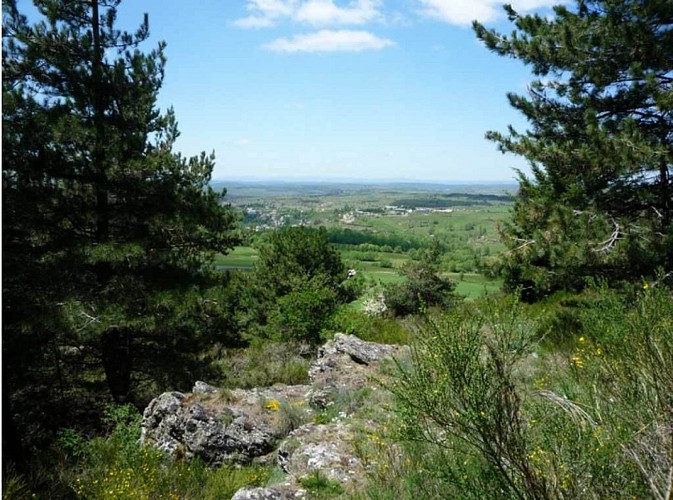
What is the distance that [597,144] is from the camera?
26.2 feet

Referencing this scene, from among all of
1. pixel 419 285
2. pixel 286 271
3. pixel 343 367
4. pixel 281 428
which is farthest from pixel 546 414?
pixel 286 271

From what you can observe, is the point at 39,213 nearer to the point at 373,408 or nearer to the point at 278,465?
the point at 278,465

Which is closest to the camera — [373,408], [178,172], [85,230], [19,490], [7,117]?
[19,490]

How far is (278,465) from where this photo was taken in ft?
19.6

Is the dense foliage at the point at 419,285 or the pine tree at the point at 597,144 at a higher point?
the pine tree at the point at 597,144

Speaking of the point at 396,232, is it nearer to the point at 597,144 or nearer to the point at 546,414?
the point at 597,144

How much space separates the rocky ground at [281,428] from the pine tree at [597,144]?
12.8 ft

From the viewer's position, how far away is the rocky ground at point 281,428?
5227 millimetres

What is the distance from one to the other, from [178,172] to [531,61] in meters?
7.52

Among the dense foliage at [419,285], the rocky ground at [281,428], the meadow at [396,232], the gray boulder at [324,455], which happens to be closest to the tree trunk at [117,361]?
the rocky ground at [281,428]

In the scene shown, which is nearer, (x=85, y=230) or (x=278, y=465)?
(x=278, y=465)

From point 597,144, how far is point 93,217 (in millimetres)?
9513

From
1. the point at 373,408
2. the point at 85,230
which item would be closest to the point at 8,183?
the point at 85,230

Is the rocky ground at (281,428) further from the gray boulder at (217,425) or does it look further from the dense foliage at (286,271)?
the dense foliage at (286,271)
